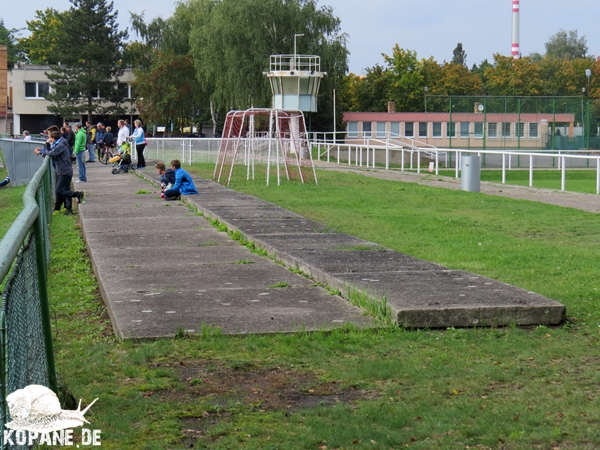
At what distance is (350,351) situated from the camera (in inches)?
249

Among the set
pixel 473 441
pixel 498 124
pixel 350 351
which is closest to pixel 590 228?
pixel 350 351

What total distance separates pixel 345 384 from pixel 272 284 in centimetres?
321

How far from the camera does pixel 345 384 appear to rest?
18.2 feet

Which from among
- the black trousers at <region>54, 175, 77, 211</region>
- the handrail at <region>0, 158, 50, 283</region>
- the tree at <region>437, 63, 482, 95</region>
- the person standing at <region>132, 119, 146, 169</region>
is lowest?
the black trousers at <region>54, 175, 77, 211</region>

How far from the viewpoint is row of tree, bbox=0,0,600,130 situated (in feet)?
208

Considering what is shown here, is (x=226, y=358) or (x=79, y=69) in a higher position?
(x=79, y=69)

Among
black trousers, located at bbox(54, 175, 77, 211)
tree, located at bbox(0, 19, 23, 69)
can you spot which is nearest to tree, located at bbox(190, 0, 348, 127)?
black trousers, located at bbox(54, 175, 77, 211)

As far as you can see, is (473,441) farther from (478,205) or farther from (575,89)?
(575,89)

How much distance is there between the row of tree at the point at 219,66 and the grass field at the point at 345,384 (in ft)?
182

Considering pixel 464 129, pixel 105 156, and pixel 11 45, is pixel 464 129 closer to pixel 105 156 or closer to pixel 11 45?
pixel 105 156

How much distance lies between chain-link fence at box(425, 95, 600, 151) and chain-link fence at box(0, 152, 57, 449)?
44.6m

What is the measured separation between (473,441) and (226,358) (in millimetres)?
2059

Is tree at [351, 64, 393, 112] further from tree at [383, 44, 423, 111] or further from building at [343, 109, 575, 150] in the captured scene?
building at [343, 109, 575, 150]

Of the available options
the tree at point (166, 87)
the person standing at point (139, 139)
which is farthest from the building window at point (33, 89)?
the person standing at point (139, 139)
